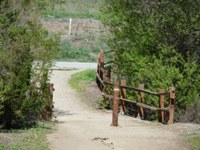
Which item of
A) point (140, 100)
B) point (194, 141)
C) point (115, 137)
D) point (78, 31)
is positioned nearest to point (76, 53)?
point (78, 31)

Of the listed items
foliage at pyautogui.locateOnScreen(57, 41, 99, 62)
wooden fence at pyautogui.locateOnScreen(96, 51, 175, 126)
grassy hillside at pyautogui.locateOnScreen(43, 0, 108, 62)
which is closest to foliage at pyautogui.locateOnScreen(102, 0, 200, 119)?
wooden fence at pyautogui.locateOnScreen(96, 51, 175, 126)

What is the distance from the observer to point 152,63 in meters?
20.2

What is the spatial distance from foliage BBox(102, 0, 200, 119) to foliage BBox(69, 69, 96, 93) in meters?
4.81

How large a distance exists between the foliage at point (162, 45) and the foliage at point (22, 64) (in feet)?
19.3

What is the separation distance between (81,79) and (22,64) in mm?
16014

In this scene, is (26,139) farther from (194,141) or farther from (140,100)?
(140,100)

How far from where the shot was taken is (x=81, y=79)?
2894 cm

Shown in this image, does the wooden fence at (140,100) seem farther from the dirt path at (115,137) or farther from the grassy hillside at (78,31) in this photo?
the grassy hillside at (78,31)

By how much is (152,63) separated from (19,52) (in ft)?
26.8

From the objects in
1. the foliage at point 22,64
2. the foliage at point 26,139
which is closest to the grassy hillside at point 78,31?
the foliage at point 22,64

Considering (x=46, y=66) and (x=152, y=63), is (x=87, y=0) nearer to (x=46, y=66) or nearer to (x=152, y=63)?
(x=152, y=63)

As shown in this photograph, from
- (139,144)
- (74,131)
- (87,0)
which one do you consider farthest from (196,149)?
(87,0)

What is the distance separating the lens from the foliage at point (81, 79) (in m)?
26.9

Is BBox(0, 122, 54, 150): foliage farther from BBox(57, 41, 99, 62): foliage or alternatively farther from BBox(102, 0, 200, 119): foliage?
BBox(57, 41, 99, 62): foliage
